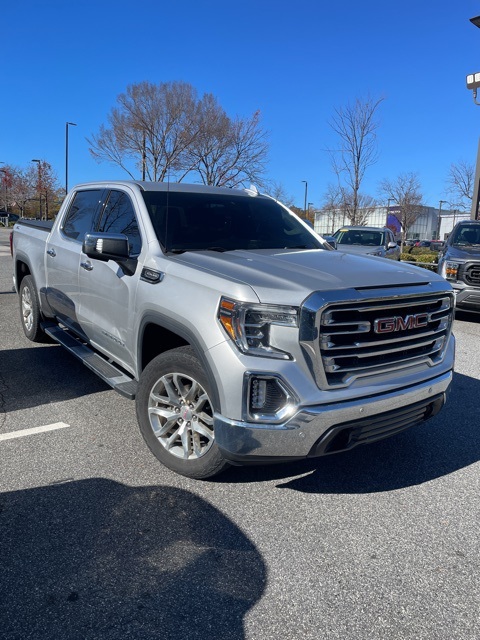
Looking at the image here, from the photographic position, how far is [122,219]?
13.5ft

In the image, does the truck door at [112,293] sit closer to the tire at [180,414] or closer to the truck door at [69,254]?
the truck door at [69,254]

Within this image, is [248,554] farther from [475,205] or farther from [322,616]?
[475,205]

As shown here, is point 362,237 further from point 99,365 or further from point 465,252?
point 99,365

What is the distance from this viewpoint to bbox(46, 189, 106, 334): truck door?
4672 mm

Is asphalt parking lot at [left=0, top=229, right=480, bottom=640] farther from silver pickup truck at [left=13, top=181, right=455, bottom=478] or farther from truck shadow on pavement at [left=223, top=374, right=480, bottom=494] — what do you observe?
silver pickup truck at [left=13, top=181, right=455, bottom=478]

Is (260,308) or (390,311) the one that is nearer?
(260,308)

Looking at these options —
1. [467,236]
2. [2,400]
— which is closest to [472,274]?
[467,236]

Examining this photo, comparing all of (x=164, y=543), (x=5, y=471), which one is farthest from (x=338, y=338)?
(x=5, y=471)

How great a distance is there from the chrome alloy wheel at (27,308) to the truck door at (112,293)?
1.90 m

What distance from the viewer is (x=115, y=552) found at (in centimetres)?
251

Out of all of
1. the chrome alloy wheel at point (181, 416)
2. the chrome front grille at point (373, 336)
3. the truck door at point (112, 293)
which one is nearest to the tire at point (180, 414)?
the chrome alloy wheel at point (181, 416)

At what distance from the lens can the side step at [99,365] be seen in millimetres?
3581

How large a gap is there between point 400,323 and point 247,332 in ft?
3.11

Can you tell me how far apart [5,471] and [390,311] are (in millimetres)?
2567
